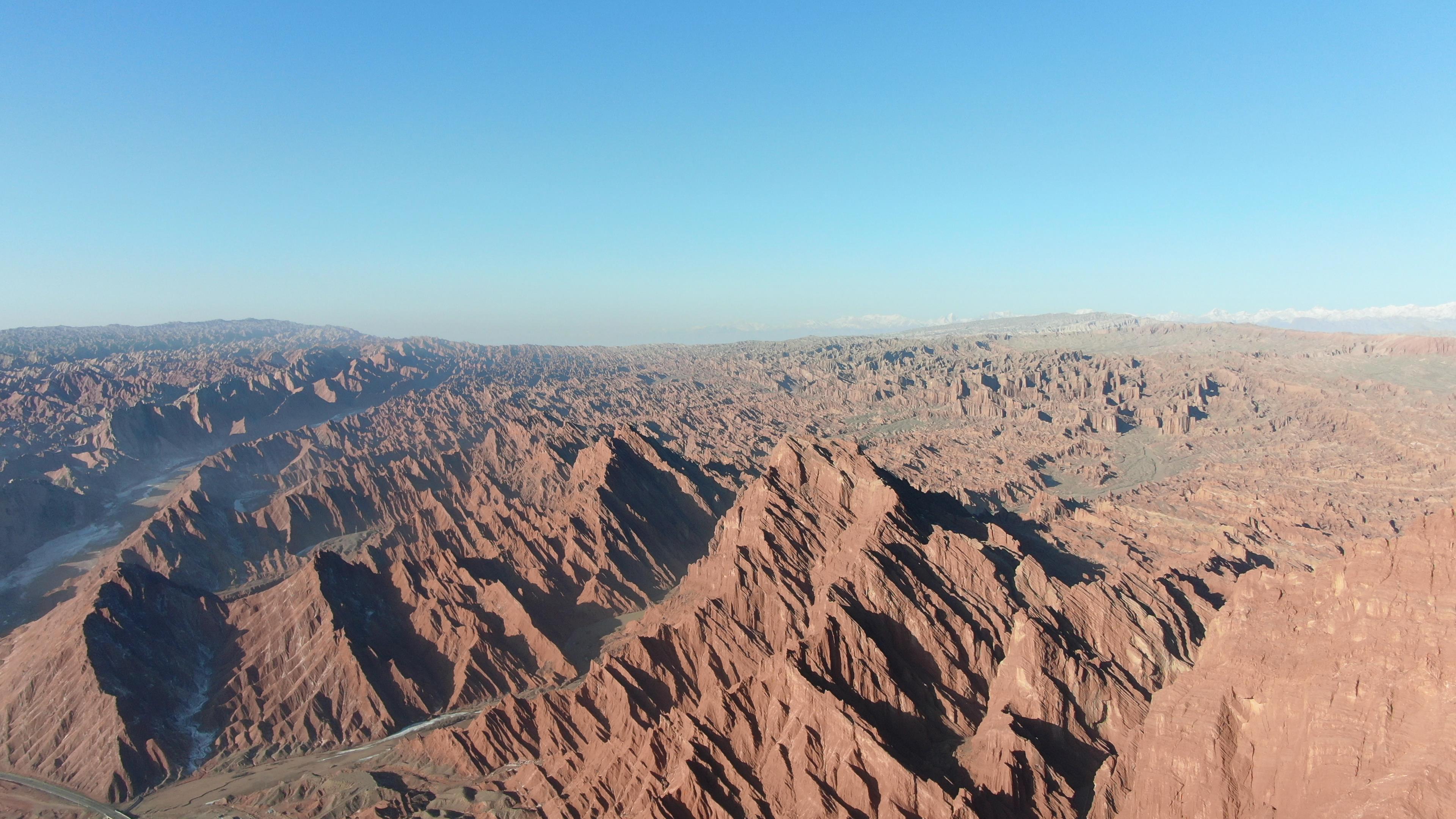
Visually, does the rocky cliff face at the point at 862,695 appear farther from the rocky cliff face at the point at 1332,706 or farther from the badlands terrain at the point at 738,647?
the rocky cliff face at the point at 1332,706

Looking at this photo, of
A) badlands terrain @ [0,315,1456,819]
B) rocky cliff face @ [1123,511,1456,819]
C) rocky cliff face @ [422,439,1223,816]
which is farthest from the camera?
rocky cliff face @ [422,439,1223,816]

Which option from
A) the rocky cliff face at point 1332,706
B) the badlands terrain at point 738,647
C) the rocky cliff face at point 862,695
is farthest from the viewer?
the rocky cliff face at point 862,695

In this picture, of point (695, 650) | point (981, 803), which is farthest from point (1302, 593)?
point (695, 650)

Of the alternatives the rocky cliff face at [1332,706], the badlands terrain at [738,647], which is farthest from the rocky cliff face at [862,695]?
the rocky cliff face at [1332,706]

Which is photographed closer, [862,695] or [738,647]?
[862,695]

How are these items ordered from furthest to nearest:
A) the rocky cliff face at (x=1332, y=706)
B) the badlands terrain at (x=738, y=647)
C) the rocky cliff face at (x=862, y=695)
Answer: the rocky cliff face at (x=862, y=695), the badlands terrain at (x=738, y=647), the rocky cliff face at (x=1332, y=706)

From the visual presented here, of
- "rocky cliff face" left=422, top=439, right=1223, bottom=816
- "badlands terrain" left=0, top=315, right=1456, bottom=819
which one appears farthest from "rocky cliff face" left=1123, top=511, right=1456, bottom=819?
"rocky cliff face" left=422, top=439, right=1223, bottom=816

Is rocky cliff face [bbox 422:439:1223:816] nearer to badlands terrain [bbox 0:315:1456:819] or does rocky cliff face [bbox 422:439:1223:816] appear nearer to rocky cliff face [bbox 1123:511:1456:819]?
badlands terrain [bbox 0:315:1456:819]

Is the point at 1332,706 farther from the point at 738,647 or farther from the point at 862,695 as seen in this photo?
the point at 738,647

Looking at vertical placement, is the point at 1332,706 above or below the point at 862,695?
above

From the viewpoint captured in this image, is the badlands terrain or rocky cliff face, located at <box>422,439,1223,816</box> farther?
rocky cliff face, located at <box>422,439,1223,816</box>

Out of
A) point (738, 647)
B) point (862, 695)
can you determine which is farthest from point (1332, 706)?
point (738, 647)
